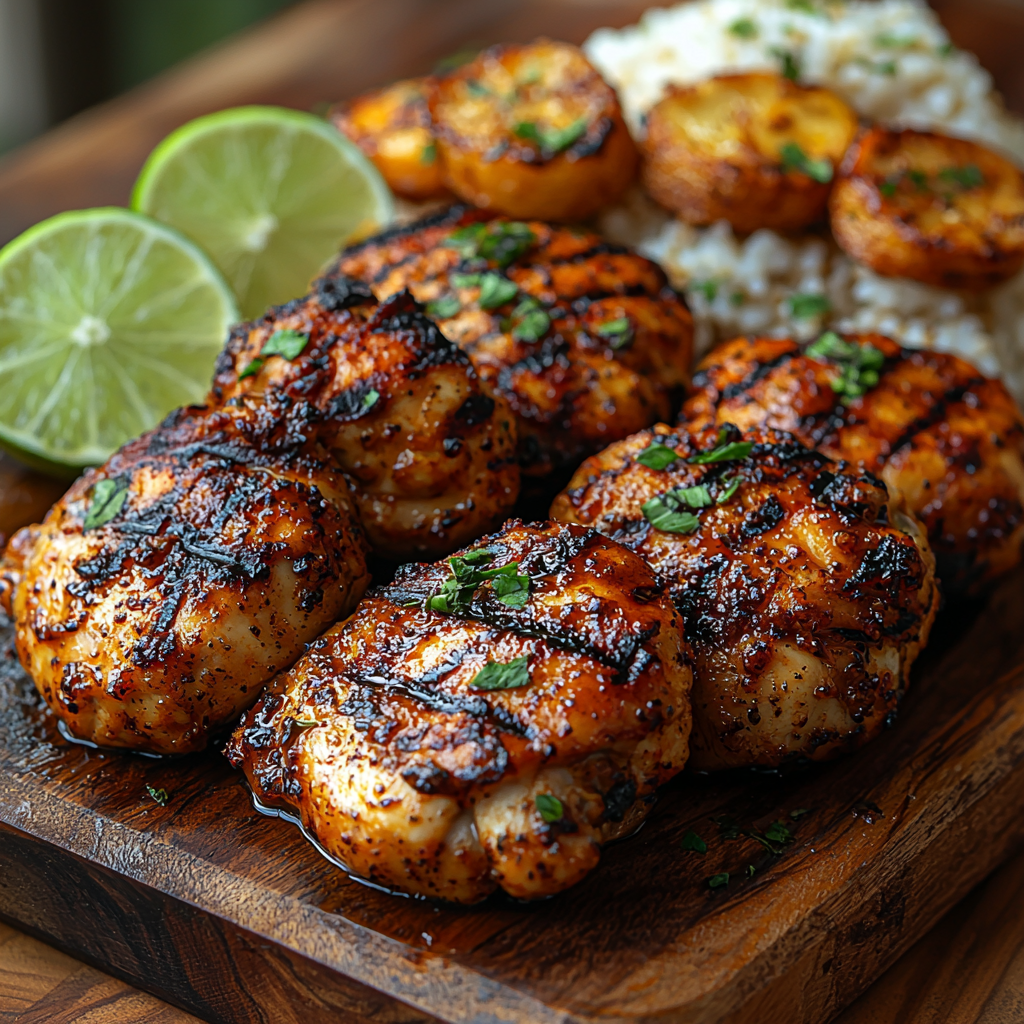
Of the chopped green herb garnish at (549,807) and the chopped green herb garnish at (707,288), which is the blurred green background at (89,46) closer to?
the chopped green herb garnish at (707,288)

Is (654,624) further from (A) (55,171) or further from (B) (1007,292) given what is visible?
(A) (55,171)

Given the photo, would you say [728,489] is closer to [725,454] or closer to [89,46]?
[725,454]

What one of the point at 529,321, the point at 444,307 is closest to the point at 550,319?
the point at 529,321

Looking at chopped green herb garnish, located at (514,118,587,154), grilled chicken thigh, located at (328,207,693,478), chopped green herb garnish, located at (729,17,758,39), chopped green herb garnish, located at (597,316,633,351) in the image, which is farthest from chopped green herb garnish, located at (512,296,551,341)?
chopped green herb garnish, located at (729,17,758,39)

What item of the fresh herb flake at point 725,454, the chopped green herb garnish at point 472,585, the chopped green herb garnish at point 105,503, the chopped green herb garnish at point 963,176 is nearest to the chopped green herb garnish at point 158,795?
the chopped green herb garnish at point 105,503

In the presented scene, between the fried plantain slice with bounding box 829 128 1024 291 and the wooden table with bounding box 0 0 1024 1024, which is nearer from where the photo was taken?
the wooden table with bounding box 0 0 1024 1024

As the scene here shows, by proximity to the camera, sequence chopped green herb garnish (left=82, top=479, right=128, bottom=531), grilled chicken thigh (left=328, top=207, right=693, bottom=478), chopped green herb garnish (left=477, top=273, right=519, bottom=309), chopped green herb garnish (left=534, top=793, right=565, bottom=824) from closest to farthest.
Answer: chopped green herb garnish (left=534, top=793, right=565, bottom=824) < chopped green herb garnish (left=82, top=479, right=128, bottom=531) < grilled chicken thigh (left=328, top=207, right=693, bottom=478) < chopped green herb garnish (left=477, top=273, right=519, bottom=309)

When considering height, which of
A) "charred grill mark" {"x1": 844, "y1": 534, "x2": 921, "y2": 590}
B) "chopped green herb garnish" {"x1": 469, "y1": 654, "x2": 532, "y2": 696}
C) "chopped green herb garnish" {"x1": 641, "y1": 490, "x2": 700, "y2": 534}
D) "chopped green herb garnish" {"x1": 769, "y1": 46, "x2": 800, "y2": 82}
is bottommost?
"charred grill mark" {"x1": 844, "y1": 534, "x2": 921, "y2": 590}

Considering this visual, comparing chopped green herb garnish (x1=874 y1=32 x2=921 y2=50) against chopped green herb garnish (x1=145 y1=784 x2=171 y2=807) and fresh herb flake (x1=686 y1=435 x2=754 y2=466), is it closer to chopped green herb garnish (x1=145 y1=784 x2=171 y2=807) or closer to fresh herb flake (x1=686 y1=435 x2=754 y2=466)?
fresh herb flake (x1=686 y1=435 x2=754 y2=466)
